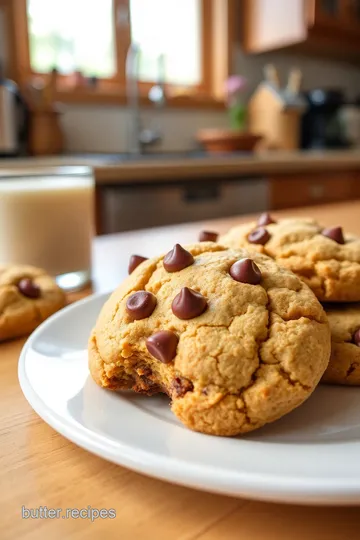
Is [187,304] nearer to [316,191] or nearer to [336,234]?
[336,234]

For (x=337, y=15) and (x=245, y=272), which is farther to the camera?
(x=337, y=15)

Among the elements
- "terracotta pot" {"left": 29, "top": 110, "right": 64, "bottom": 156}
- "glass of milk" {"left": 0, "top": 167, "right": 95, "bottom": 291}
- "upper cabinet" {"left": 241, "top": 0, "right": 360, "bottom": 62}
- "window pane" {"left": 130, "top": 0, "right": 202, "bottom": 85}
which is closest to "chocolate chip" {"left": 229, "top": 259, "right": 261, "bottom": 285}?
"glass of milk" {"left": 0, "top": 167, "right": 95, "bottom": 291}

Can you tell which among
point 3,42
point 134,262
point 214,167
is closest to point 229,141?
point 214,167

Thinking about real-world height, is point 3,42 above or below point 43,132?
above

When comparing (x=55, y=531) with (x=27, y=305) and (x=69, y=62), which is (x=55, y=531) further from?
(x=69, y=62)

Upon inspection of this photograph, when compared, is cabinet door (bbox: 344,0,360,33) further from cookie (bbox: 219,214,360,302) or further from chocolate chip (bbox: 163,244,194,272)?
chocolate chip (bbox: 163,244,194,272)

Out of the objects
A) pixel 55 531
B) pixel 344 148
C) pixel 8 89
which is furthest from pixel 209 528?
pixel 344 148

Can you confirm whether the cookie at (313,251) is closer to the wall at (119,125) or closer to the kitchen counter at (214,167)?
the kitchen counter at (214,167)
